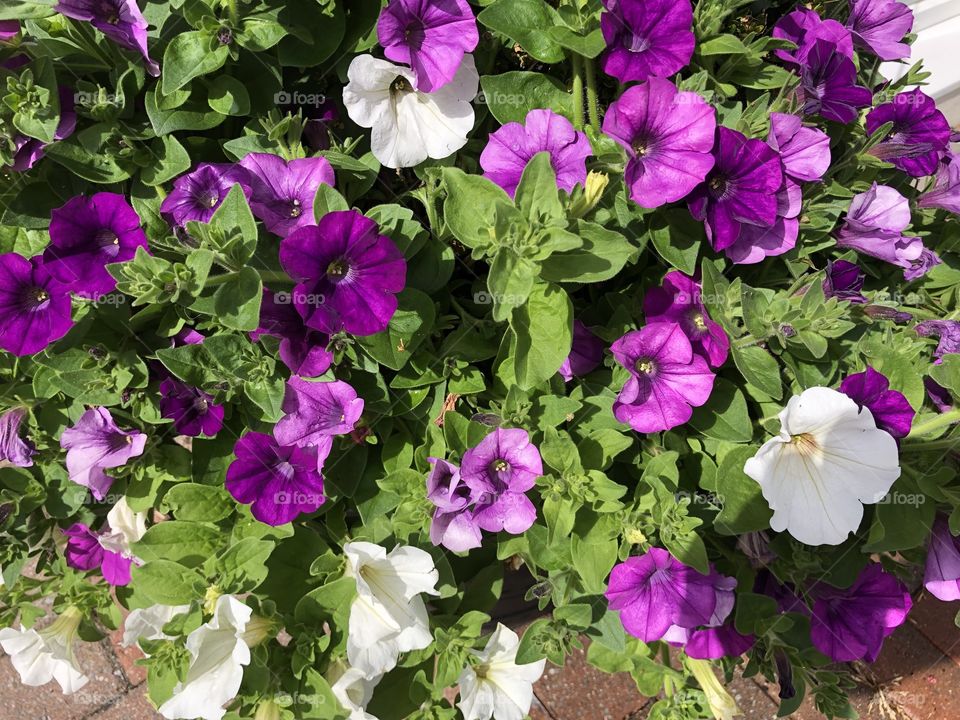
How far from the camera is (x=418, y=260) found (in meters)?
1.53

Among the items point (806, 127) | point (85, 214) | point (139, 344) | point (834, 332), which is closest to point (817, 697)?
point (834, 332)

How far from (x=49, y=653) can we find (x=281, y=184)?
1.35 metres

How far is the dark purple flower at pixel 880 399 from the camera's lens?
131 centimetres

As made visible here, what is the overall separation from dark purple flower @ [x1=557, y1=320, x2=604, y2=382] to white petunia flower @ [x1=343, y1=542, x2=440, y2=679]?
0.52 meters

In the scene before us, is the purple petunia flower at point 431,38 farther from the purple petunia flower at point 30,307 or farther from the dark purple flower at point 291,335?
the purple petunia flower at point 30,307

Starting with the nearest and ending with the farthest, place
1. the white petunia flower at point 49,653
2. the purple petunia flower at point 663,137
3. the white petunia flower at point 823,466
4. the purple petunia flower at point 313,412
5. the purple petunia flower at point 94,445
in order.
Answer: the white petunia flower at point 823,466
the purple petunia flower at point 663,137
the purple petunia flower at point 313,412
the purple petunia flower at point 94,445
the white petunia flower at point 49,653

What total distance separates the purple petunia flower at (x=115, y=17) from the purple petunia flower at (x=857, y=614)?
1866mm

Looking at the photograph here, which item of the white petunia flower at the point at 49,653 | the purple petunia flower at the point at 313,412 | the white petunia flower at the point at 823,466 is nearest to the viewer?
the white petunia flower at the point at 823,466

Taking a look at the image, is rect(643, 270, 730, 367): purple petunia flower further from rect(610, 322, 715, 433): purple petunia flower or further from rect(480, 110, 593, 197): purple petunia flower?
rect(480, 110, 593, 197): purple petunia flower

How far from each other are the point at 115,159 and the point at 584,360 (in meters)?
1.11

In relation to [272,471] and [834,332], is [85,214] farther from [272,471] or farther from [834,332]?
[834,332]

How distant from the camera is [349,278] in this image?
1300 millimetres

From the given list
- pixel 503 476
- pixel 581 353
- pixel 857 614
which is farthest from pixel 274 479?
pixel 857 614

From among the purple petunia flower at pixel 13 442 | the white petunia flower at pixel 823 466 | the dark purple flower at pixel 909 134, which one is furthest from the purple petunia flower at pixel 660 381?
the purple petunia flower at pixel 13 442
